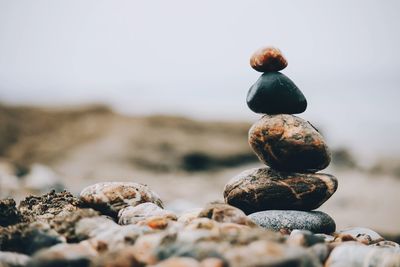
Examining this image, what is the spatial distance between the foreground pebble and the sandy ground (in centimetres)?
744

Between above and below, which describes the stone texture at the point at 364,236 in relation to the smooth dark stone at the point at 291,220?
below

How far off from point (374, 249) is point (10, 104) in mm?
23900

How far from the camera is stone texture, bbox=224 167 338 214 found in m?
6.12

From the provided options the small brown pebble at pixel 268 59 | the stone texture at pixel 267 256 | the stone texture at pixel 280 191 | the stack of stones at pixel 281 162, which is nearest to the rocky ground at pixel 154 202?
the stone texture at pixel 267 256

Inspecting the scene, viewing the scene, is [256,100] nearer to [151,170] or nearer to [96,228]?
[96,228]

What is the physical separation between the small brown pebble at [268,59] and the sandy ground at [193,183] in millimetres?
6928

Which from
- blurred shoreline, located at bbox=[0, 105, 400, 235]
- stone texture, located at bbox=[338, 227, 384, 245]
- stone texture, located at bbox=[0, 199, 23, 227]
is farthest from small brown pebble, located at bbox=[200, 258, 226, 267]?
blurred shoreline, located at bbox=[0, 105, 400, 235]

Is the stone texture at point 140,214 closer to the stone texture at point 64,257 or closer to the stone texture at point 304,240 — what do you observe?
the stone texture at point 64,257

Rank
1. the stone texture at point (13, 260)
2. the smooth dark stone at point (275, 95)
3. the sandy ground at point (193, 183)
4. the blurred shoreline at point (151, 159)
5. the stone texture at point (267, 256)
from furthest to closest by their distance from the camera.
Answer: the blurred shoreline at point (151, 159), the sandy ground at point (193, 183), the smooth dark stone at point (275, 95), the stone texture at point (13, 260), the stone texture at point (267, 256)

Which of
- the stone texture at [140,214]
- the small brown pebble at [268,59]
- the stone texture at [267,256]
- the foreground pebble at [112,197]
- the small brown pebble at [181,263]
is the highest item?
the small brown pebble at [268,59]

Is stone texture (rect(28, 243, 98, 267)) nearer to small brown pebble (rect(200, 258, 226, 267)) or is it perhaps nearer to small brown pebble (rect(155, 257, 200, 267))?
small brown pebble (rect(155, 257, 200, 267))

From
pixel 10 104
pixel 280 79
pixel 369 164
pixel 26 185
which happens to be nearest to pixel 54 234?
pixel 280 79

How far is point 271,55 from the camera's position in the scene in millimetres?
6359

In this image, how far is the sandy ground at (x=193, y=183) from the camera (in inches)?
557
